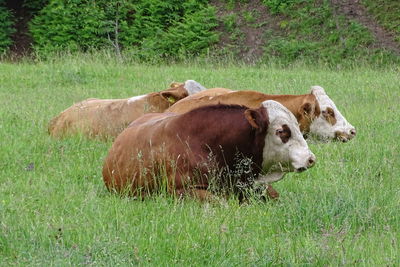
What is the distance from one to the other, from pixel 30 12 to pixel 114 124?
64.1ft

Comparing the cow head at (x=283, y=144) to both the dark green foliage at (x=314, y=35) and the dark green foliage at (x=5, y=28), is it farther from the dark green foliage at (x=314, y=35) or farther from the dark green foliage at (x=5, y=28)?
the dark green foliage at (x=5, y=28)

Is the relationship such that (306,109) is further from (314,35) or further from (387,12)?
(387,12)

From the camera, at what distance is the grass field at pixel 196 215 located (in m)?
4.93

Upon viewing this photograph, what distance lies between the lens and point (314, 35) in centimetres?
2491

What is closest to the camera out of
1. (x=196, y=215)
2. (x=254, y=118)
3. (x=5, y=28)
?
(x=196, y=215)

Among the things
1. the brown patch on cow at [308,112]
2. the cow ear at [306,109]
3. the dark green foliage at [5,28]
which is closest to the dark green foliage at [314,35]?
the dark green foliage at [5,28]

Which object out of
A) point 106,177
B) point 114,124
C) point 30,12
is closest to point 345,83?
point 114,124

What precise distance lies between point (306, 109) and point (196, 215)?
14.8 feet

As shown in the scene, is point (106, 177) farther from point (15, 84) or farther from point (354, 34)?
point (354, 34)

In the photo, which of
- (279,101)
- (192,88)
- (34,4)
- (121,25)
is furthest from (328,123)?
(34,4)

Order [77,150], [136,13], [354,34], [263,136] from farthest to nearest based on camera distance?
1. [136,13]
2. [354,34]
3. [77,150]
4. [263,136]

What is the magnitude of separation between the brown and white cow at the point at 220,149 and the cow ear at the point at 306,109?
2973mm

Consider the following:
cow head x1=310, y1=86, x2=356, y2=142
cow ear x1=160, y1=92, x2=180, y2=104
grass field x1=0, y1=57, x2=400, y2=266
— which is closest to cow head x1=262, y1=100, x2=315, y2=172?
grass field x1=0, y1=57, x2=400, y2=266

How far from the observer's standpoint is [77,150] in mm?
9516
